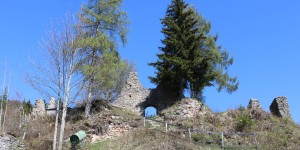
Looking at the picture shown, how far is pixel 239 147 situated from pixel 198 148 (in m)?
2.87

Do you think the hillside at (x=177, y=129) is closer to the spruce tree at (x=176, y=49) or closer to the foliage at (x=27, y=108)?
the spruce tree at (x=176, y=49)

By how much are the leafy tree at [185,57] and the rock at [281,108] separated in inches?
158

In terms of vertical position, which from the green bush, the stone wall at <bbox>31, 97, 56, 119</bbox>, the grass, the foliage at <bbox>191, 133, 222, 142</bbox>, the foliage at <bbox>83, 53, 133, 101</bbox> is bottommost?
the grass

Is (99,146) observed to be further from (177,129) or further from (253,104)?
(253,104)

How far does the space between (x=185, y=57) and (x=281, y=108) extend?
7334 mm

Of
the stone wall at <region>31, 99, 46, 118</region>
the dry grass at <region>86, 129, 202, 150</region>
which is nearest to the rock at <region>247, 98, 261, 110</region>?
the dry grass at <region>86, 129, 202, 150</region>

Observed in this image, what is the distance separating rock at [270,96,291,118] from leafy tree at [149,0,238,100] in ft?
13.1

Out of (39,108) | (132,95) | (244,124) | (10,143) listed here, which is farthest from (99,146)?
(39,108)

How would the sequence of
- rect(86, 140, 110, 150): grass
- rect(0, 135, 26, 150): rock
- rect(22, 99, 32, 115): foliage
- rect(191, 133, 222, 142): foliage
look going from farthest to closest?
1. rect(22, 99, 32, 115): foliage
2. rect(191, 133, 222, 142): foliage
3. rect(0, 135, 26, 150): rock
4. rect(86, 140, 110, 150): grass

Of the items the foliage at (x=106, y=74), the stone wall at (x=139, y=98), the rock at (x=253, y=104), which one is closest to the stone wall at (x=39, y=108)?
the foliage at (x=106, y=74)

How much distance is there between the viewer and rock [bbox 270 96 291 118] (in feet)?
93.1

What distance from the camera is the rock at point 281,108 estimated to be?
28.4m

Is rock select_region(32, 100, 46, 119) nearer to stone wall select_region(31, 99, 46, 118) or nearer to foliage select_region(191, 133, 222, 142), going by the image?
stone wall select_region(31, 99, 46, 118)

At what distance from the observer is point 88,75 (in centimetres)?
2034
